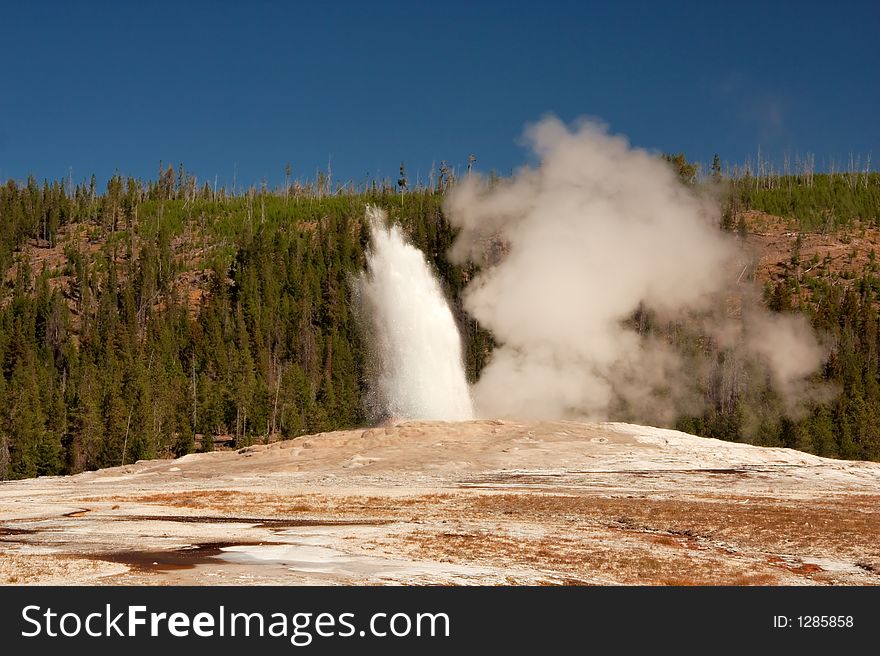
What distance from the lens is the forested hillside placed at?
85812 millimetres

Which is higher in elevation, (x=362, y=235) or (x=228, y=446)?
(x=362, y=235)

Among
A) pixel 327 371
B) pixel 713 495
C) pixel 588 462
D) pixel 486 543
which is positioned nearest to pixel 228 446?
pixel 327 371

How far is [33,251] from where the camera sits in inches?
6919

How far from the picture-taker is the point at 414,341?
61.3m

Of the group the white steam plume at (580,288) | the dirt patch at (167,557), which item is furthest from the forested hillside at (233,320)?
the dirt patch at (167,557)

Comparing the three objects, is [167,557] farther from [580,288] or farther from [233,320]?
[233,320]

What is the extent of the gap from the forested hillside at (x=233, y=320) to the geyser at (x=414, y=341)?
5.40 m

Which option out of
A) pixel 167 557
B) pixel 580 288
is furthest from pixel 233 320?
pixel 167 557

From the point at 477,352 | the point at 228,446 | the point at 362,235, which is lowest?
the point at 228,446

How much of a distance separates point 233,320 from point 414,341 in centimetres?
7684

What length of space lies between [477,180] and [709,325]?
46.6m

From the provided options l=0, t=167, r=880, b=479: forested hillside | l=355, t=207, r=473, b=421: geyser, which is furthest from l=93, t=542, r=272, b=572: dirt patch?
l=0, t=167, r=880, b=479: forested hillside

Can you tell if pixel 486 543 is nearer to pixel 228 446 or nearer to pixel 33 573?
pixel 33 573

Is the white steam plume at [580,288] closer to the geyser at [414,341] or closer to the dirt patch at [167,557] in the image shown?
the geyser at [414,341]
